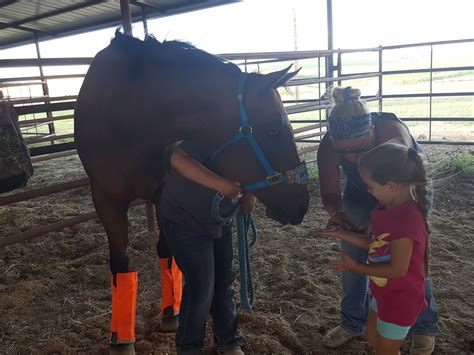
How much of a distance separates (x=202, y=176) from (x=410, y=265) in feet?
2.76

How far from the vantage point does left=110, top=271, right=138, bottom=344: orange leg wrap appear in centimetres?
210

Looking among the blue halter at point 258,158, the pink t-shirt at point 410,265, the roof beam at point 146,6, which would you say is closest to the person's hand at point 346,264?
the pink t-shirt at point 410,265

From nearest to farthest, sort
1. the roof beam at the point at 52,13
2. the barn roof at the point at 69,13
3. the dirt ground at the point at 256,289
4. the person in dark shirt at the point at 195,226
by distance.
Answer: the person in dark shirt at the point at 195,226 → the dirt ground at the point at 256,289 → the barn roof at the point at 69,13 → the roof beam at the point at 52,13

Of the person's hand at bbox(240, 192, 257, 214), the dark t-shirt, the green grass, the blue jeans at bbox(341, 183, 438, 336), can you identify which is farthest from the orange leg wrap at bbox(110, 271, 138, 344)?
→ the green grass

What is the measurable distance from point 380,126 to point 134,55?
3.81ft

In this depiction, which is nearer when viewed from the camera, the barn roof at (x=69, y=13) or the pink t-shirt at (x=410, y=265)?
the pink t-shirt at (x=410, y=265)

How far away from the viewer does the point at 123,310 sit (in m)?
2.12

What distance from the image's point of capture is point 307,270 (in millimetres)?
3037

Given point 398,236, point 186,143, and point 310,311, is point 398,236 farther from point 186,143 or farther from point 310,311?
point 310,311

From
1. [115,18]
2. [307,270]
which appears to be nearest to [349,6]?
[115,18]

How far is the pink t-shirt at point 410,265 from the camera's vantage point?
1517 mm

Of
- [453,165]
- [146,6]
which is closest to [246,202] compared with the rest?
[453,165]

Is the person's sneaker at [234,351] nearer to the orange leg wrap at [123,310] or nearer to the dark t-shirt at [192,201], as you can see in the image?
the orange leg wrap at [123,310]

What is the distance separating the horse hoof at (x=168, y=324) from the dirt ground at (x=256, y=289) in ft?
0.14
